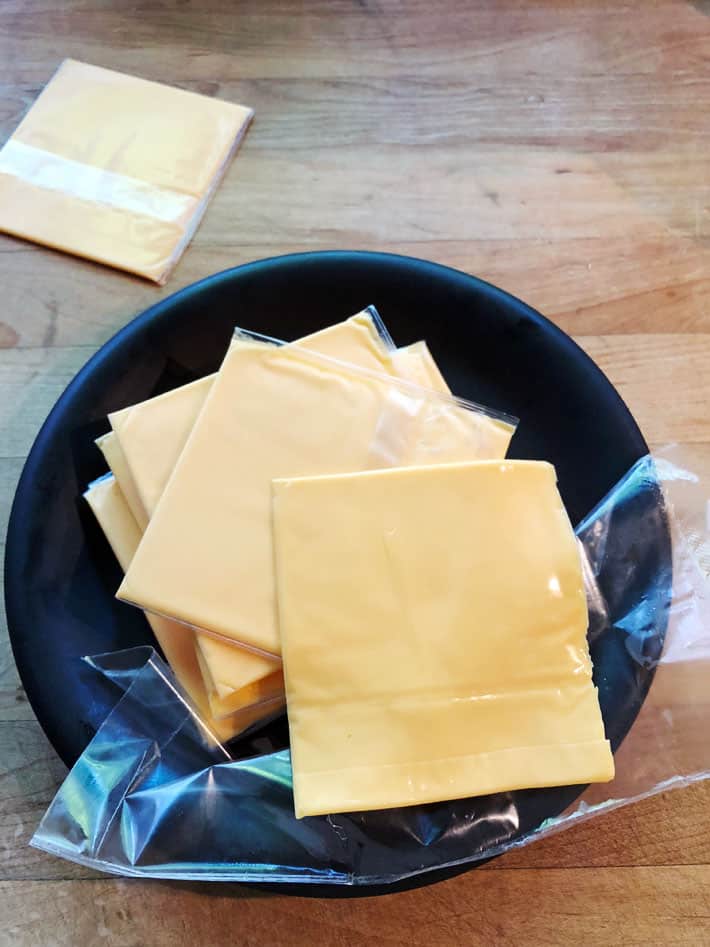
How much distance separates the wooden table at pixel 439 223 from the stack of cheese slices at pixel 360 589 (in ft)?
0.53

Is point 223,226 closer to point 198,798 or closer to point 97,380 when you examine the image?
point 97,380

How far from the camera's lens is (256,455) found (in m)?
0.60

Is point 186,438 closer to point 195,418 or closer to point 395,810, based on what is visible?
point 195,418

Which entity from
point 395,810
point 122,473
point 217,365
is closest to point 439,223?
point 217,365

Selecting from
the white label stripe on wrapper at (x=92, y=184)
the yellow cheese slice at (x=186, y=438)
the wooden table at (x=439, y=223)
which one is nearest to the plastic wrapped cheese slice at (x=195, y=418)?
the yellow cheese slice at (x=186, y=438)

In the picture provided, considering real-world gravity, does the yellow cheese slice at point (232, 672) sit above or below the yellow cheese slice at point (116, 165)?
below

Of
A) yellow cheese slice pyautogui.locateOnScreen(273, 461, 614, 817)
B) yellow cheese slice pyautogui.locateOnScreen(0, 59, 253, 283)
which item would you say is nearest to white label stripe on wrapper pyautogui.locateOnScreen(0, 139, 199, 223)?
yellow cheese slice pyautogui.locateOnScreen(0, 59, 253, 283)

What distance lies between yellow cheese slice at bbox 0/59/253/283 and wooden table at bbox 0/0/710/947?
0.9 inches

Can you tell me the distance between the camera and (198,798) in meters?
0.56

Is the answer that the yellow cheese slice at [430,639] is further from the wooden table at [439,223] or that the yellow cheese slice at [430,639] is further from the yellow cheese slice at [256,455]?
the wooden table at [439,223]

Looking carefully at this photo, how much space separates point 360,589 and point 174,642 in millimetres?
156

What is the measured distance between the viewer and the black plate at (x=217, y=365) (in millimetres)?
593

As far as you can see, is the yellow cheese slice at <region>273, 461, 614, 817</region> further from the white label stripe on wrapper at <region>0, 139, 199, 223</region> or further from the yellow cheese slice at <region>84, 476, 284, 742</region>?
the white label stripe on wrapper at <region>0, 139, 199, 223</region>

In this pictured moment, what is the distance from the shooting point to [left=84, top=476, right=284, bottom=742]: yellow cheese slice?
0.58 metres
